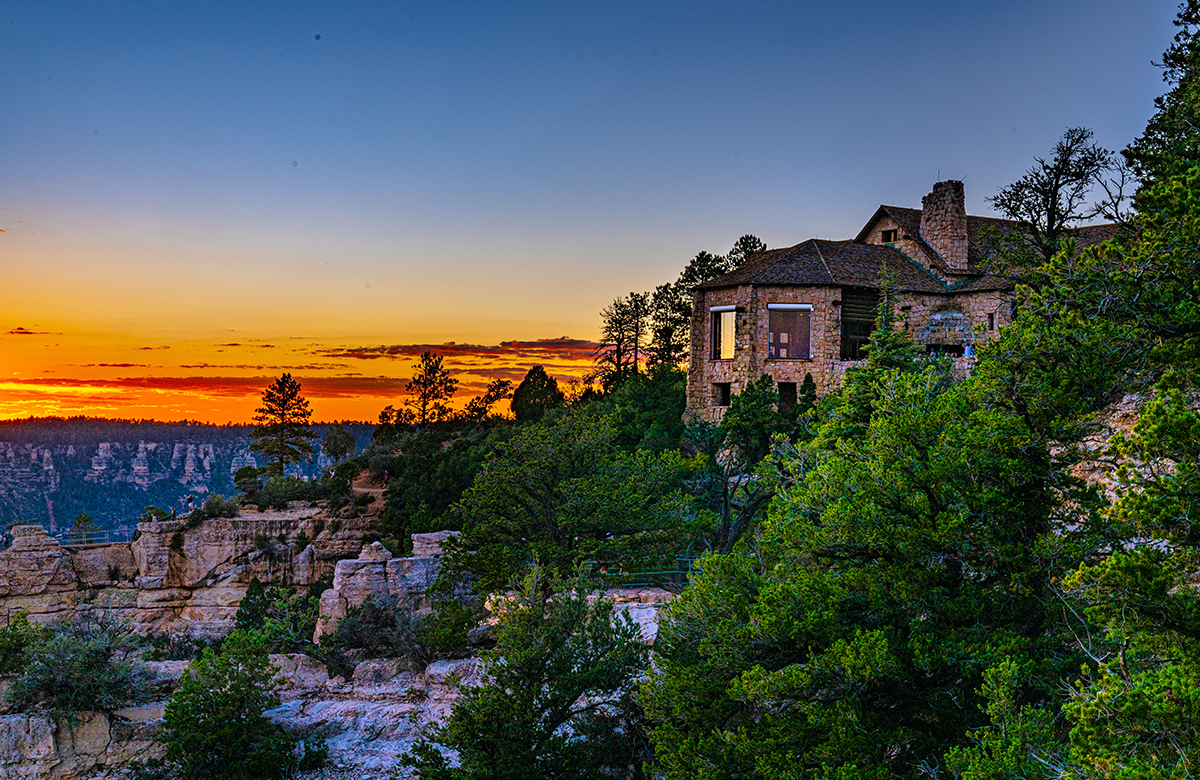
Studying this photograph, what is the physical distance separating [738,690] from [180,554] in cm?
4135

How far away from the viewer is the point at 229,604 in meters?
43.7

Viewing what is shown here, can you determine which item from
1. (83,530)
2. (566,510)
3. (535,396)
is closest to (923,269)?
(566,510)

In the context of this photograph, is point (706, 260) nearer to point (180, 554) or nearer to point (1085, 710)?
point (180, 554)

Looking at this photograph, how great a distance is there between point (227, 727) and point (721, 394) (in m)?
22.2

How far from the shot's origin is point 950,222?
33.4m

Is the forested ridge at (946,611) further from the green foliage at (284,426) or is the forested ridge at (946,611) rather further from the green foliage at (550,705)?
the green foliage at (284,426)

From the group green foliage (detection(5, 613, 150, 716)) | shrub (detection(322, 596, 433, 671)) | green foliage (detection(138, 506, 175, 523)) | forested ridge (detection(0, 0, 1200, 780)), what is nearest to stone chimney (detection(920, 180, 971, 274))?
forested ridge (detection(0, 0, 1200, 780))

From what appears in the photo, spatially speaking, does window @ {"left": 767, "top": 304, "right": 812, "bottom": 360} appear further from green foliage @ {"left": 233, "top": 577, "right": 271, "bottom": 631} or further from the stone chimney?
green foliage @ {"left": 233, "top": 577, "right": 271, "bottom": 631}

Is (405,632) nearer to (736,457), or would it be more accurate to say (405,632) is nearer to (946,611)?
(736,457)

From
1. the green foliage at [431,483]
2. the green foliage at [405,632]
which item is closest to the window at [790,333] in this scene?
the green foliage at [431,483]

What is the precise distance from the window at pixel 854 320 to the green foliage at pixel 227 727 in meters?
23.7

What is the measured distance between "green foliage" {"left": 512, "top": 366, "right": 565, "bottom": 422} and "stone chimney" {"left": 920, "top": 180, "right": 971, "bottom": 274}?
22884 mm

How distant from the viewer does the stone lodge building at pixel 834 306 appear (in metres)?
32.0

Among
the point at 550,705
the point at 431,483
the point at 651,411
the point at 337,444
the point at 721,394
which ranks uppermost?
the point at 721,394
